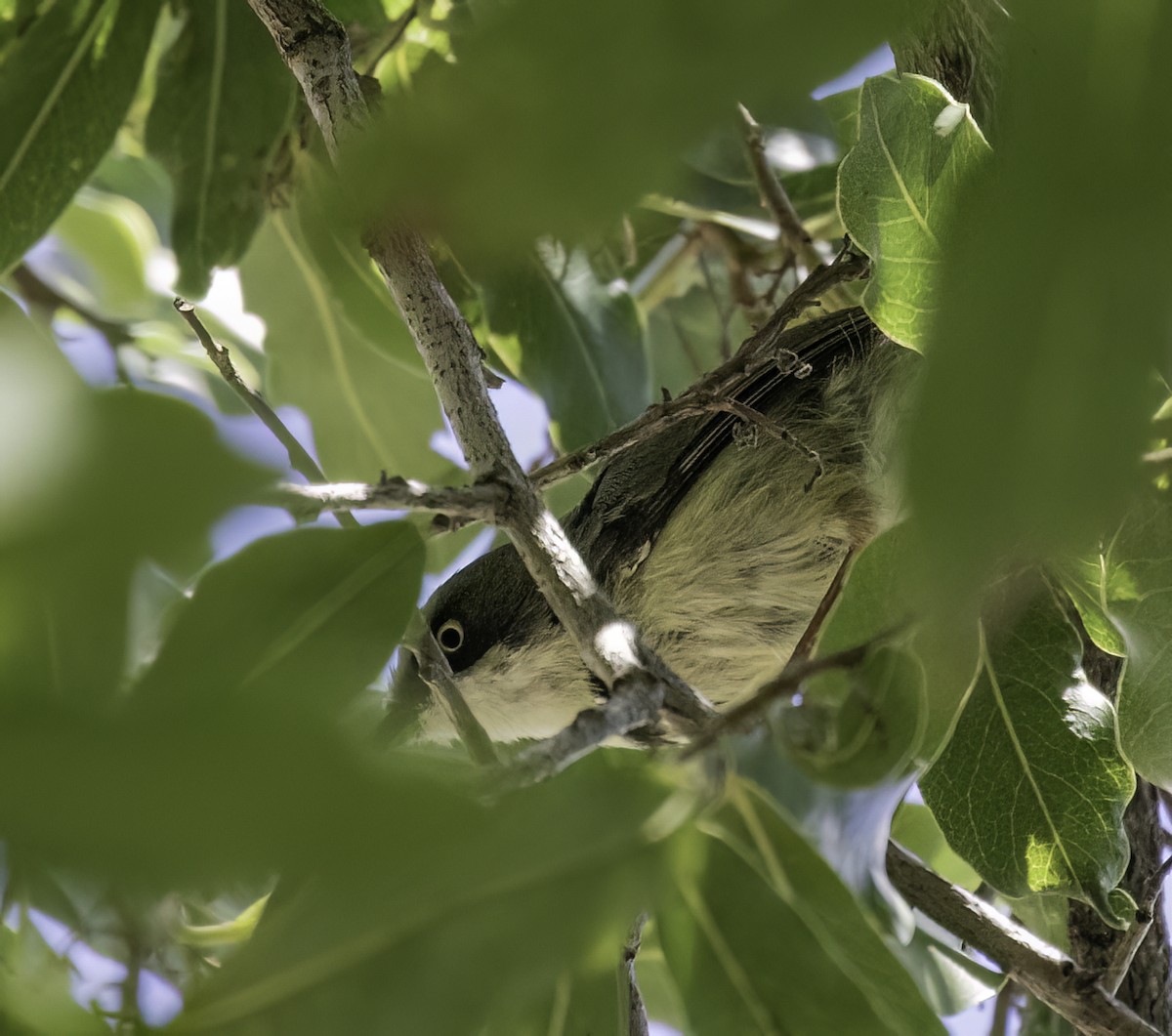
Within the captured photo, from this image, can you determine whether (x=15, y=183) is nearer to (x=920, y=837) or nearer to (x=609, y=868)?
(x=609, y=868)

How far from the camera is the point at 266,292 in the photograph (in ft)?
9.21

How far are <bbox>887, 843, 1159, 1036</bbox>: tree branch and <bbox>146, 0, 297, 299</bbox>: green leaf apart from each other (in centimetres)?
170

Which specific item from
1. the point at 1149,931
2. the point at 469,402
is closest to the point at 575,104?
the point at 469,402

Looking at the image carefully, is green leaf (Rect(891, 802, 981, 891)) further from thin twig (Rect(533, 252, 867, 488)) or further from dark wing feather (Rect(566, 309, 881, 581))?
thin twig (Rect(533, 252, 867, 488))

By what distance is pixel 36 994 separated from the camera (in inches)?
27.4

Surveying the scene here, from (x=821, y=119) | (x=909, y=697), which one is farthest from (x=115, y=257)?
(x=909, y=697)

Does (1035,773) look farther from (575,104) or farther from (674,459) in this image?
(575,104)

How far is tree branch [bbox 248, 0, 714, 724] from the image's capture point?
130 centimetres

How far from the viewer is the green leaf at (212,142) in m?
2.38

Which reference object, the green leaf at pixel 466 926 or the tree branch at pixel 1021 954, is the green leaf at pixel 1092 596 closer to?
the tree branch at pixel 1021 954

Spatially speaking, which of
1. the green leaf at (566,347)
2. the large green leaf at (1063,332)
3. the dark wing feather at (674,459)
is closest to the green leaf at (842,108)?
the dark wing feather at (674,459)

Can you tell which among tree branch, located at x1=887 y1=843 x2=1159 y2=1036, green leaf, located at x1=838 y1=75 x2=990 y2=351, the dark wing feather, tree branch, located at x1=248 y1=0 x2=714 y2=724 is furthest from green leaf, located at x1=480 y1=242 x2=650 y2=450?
green leaf, located at x1=838 y1=75 x2=990 y2=351

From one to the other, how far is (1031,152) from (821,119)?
1.85 m

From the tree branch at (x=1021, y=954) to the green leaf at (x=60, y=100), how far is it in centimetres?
171
